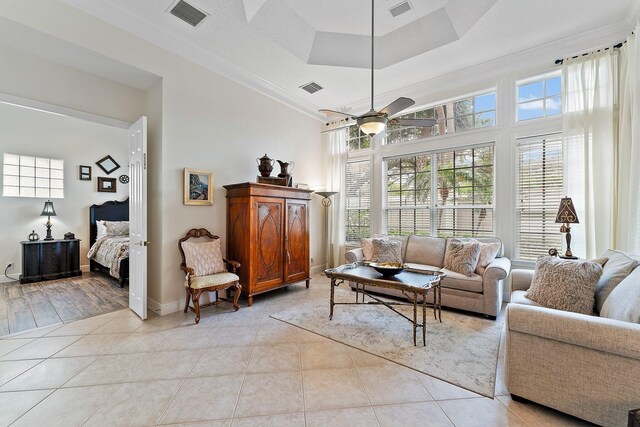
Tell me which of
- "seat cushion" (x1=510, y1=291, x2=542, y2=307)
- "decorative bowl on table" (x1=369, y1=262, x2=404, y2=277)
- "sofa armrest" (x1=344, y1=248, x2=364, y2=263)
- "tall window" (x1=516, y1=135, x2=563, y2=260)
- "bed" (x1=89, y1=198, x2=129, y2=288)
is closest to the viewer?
"seat cushion" (x1=510, y1=291, x2=542, y2=307)

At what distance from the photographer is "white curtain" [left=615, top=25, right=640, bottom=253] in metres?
2.71

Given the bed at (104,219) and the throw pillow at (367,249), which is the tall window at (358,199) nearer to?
the throw pillow at (367,249)

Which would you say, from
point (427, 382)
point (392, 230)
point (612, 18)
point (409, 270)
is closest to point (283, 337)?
point (427, 382)

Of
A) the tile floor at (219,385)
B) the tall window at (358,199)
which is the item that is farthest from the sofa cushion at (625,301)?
the tall window at (358,199)

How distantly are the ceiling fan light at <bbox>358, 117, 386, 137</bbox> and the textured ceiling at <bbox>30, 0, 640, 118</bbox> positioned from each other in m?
1.40

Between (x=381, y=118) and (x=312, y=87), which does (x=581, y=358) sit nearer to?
(x=381, y=118)

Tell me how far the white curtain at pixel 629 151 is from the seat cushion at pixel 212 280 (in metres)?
4.38

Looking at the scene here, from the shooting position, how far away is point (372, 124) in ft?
8.59

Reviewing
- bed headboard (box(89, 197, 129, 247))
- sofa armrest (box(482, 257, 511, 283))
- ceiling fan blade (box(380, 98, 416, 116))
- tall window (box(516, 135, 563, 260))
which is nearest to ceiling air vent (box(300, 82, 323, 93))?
ceiling fan blade (box(380, 98, 416, 116))

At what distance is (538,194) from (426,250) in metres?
1.65

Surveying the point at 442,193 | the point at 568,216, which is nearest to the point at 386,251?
the point at 442,193

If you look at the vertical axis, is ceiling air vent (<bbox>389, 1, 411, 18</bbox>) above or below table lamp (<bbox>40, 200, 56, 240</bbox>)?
above

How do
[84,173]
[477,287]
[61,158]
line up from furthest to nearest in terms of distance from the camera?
1. [84,173]
2. [61,158]
3. [477,287]

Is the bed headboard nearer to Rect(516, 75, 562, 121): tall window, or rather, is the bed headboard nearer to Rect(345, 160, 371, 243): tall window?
Rect(345, 160, 371, 243): tall window
